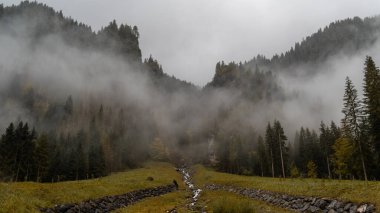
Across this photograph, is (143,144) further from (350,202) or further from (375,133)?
(350,202)

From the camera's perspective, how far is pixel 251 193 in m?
46.6

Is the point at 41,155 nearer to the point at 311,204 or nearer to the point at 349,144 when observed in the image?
the point at 311,204

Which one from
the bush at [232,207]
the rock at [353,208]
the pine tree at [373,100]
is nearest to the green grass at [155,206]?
the bush at [232,207]

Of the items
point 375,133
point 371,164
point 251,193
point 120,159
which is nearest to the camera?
point 251,193

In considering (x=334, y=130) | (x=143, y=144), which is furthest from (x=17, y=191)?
(x=143, y=144)

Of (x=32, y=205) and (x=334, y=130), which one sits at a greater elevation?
(x=334, y=130)

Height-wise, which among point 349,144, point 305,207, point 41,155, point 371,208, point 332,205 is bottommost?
point 305,207

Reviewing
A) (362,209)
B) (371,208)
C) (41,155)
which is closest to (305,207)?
(362,209)

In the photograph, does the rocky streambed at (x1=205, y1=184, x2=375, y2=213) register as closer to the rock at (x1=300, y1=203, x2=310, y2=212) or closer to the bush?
the rock at (x1=300, y1=203, x2=310, y2=212)

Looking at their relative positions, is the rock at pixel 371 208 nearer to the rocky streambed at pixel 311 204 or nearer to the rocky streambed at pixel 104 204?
the rocky streambed at pixel 311 204

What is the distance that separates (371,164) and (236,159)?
2866 inches

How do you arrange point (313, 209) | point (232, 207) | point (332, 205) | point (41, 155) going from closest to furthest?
point (232, 207)
point (332, 205)
point (313, 209)
point (41, 155)

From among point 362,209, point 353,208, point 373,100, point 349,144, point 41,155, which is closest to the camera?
point 362,209

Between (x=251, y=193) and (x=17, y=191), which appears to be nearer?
(x=17, y=191)
